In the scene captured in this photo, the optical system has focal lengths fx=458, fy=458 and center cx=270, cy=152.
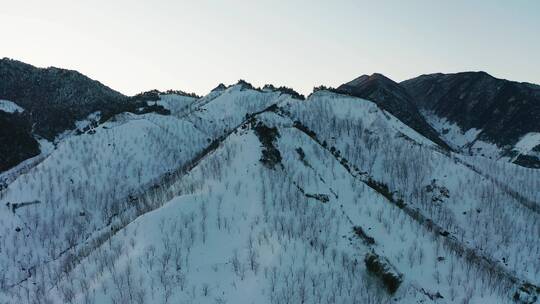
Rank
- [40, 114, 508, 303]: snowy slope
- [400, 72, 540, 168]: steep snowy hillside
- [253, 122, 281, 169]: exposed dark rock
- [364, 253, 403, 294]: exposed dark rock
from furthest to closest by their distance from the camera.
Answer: [400, 72, 540, 168]: steep snowy hillside < [253, 122, 281, 169]: exposed dark rock < [364, 253, 403, 294]: exposed dark rock < [40, 114, 508, 303]: snowy slope

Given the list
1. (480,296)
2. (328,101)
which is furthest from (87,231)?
(328,101)

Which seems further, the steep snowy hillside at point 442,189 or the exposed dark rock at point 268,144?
the steep snowy hillside at point 442,189

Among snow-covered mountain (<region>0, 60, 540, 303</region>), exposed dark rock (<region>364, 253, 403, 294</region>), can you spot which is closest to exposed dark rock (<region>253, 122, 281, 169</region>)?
snow-covered mountain (<region>0, 60, 540, 303</region>)

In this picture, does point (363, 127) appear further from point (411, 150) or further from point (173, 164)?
point (173, 164)

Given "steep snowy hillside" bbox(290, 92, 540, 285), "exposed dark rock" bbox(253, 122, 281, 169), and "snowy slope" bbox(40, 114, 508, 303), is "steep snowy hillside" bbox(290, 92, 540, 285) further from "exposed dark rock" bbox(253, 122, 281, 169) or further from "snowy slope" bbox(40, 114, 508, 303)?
"snowy slope" bbox(40, 114, 508, 303)

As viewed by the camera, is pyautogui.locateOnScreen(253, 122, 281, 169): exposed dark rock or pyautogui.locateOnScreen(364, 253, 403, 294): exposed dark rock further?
pyautogui.locateOnScreen(253, 122, 281, 169): exposed dark rock

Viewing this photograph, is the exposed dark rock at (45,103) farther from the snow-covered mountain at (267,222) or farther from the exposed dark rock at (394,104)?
the exposed dark rock at (394,104)

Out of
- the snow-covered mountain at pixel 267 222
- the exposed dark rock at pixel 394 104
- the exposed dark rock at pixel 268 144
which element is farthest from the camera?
the exposed dark rock at pixel 394 104

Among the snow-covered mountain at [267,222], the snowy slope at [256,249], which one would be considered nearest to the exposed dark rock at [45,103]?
the snow-covered mountain at [267,222]

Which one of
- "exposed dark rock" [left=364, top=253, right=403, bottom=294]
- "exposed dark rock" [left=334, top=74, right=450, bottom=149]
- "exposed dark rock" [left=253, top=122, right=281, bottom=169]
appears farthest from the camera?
"exposed dark rock" [left=334, top=74, right=450, bottom=149]
